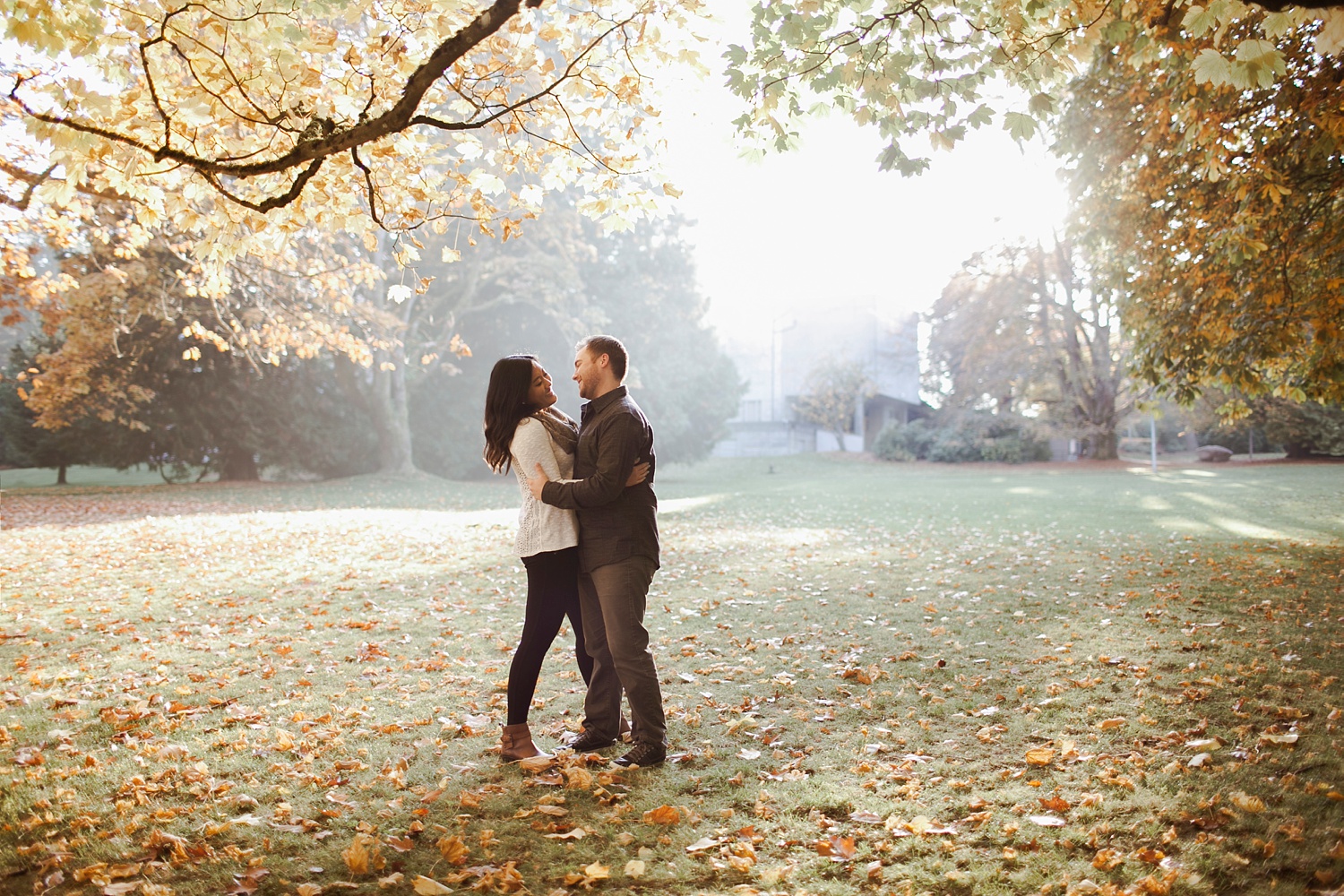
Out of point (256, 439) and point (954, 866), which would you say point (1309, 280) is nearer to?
point (954, 866)

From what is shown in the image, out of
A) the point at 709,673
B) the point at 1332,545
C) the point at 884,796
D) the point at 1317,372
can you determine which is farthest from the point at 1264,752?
the point at 1332,545

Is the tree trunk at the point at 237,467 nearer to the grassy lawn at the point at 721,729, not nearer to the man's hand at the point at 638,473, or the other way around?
the grassy lawn at the point at 721,729

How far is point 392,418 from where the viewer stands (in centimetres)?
2858

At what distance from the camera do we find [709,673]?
6.09m

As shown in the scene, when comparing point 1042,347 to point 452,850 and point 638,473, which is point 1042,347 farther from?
point 452,850

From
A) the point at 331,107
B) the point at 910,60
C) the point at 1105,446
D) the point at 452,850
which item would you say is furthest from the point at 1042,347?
the point at 452,850

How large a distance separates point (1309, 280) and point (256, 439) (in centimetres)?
2854

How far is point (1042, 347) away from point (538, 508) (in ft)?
121

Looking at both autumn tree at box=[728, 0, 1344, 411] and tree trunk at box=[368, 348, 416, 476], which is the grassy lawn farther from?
tree trunk at box=[368, 348, 416, 476]

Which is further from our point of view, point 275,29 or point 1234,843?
point 275,29

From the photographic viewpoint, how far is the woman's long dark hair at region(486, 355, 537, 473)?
414 cm

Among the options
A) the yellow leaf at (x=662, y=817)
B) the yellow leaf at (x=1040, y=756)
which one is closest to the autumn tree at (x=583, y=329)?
the yellow leaf at (x=1040, y=756)

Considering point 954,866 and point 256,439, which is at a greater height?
point 256,439

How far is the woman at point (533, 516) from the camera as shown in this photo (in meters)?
4.13
